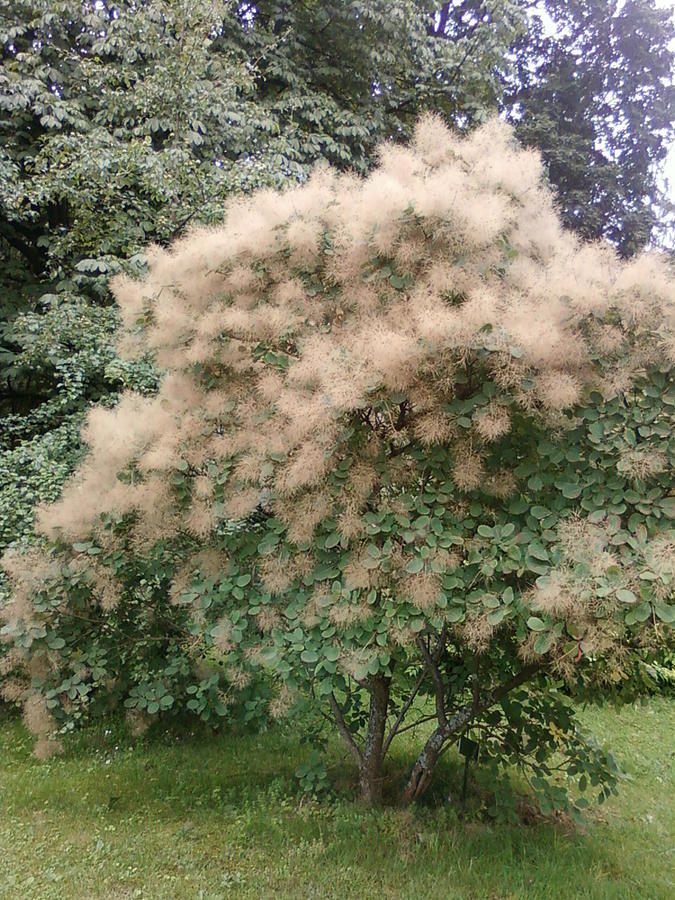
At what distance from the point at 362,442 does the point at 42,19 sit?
6057 mm

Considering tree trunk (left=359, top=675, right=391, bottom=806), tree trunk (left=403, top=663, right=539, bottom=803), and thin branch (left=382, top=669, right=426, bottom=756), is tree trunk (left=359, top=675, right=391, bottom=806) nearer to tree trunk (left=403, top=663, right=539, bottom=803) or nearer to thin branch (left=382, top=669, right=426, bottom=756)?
thin branch (left=382, top=669, right=426, bottom=756)

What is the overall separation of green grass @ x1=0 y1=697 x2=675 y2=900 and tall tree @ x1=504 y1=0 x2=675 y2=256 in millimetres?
12914

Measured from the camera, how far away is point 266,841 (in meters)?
3.35

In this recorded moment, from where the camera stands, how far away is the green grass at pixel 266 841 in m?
3.00

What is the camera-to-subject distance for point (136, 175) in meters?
6.29

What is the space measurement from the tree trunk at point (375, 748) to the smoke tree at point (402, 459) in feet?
0.05

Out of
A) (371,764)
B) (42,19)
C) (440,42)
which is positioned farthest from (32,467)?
(440,42)

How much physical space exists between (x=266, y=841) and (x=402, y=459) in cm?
189

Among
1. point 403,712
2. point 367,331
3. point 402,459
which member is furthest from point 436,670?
point 367,331

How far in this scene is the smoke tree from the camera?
2.51 metres

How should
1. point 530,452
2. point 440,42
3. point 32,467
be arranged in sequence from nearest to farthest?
point 530,452 < point 32,467 < point 440,42

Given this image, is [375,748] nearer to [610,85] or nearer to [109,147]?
[109,147]

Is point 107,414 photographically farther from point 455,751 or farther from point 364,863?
point 455,751

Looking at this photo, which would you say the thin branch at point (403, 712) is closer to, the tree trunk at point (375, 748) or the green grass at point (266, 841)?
the tree trunk at point (375, 748)
